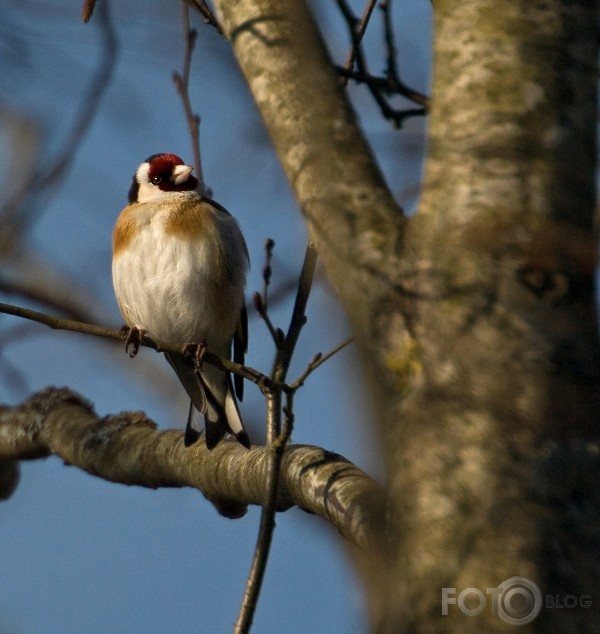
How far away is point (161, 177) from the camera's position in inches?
188

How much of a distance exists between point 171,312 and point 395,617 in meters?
2.90

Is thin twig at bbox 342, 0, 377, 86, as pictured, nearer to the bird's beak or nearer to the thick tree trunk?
the thick tree trunk

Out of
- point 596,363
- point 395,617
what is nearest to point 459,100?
point 596,363

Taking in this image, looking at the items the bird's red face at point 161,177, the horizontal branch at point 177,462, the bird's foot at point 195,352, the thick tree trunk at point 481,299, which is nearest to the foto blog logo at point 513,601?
the thick tree trunk at point 481,299

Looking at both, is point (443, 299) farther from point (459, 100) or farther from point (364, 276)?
point (459, 100)

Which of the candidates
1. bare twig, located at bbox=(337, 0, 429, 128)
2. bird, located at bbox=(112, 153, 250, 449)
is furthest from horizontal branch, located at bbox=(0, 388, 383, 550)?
bare twig, located at bbox=(337, 0, 429, 128)

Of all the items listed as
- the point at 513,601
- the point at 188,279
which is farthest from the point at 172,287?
the point at 513,601

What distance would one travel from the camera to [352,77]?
279cm

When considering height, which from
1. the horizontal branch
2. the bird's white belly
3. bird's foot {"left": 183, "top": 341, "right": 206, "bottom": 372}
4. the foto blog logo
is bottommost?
the foto blog logo

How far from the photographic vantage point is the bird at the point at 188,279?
4.14 metres

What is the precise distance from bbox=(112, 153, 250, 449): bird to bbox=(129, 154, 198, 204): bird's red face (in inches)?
5.7

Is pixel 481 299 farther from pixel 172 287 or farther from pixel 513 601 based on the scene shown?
pixel 172 287

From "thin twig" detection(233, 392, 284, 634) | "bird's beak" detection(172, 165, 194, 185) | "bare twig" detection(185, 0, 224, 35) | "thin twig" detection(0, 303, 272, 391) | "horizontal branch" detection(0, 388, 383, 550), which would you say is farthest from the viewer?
"bird's beak" detection(172, 165, 194, 185)

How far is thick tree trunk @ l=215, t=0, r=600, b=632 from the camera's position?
1.40 m
